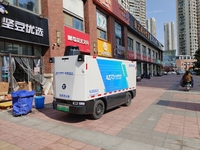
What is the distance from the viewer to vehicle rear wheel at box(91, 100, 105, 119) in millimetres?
5670

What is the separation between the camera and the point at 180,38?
116 meters

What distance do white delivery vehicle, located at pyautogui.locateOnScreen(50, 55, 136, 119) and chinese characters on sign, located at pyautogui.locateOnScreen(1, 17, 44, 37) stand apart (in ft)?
15.3

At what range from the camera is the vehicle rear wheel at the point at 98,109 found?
18.6ft

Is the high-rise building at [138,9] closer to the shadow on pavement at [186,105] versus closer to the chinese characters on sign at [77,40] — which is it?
the chinese characters on sign at [77,40]

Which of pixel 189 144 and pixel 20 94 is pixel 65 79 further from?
pixel 189 144

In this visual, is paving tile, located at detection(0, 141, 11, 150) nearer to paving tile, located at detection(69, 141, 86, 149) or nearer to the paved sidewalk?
the paved sidewalk

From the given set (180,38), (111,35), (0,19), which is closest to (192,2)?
(180,38)

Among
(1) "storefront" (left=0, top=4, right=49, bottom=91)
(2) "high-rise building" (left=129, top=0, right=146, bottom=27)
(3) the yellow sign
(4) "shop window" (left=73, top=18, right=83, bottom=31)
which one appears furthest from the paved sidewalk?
(2) "high-rise building" (left=129, top=0, right=146, bottom=27)

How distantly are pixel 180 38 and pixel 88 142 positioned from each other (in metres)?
130

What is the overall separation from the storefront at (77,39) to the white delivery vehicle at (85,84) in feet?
22.5

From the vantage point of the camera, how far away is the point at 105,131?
4668 millimetres

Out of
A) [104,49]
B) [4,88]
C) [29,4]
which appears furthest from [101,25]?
[4,88]

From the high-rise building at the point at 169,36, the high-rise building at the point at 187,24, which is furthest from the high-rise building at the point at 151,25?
the high-rise building at the point at 187,24

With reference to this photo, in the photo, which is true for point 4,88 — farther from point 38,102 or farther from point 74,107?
point 74,107
